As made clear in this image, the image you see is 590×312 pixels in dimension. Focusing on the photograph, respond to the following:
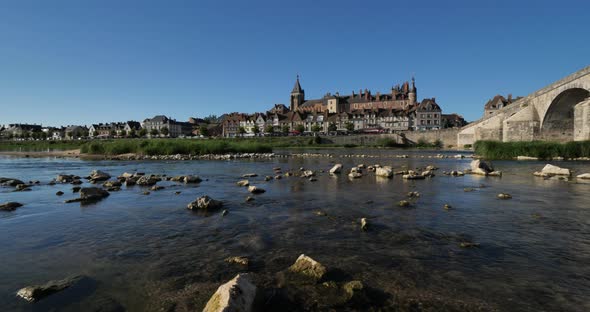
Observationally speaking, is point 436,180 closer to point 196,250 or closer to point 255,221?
point 255,221

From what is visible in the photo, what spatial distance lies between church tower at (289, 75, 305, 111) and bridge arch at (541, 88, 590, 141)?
122730mm

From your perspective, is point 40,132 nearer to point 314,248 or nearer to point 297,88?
point 297,88

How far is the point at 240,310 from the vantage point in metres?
3.94

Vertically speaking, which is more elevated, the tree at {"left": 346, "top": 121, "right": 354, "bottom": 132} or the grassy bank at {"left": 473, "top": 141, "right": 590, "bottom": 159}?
the tree at {"left": 346, "top": 121, "right": 354, "bottom": 132}

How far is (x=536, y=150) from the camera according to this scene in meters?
34.5

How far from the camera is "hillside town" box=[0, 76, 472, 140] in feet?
380

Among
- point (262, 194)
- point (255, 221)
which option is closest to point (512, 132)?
point (262, 194)

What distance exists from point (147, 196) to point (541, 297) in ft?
44.0

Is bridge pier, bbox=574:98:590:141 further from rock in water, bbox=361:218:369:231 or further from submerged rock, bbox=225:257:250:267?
submerged rock, bbox=225:257:250:267

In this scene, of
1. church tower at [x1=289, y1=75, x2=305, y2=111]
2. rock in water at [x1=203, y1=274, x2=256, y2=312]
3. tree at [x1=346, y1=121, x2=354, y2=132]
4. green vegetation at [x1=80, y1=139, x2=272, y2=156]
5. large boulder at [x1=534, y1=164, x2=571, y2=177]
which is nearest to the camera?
rock in water at [x1=203, y1=274, x2=256, y2=312]

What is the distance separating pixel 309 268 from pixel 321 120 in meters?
129

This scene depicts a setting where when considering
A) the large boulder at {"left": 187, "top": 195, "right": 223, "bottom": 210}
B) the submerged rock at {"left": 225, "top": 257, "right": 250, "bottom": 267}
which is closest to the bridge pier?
the large boulder at {"left": 187, "top": 195, "right": 223, "bottom": 210}

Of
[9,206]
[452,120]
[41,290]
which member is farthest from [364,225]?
[452,120]

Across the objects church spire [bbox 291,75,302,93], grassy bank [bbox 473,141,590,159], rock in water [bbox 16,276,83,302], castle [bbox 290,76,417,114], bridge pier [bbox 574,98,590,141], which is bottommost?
rock in water [bbox 16,276,83,302]
